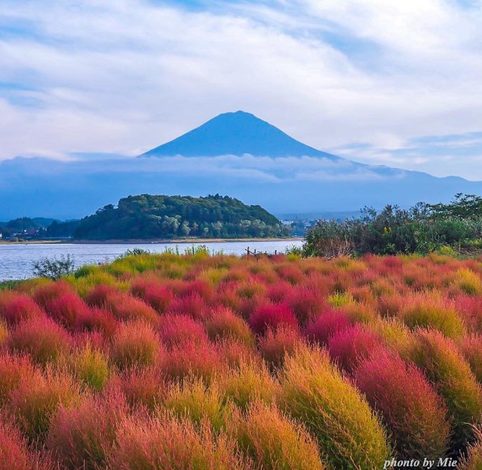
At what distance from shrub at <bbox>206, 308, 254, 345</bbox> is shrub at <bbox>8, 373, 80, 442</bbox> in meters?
2.54

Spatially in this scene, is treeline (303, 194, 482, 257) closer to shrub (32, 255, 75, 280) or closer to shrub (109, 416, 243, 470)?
shrub (32, 255, 75, 280)

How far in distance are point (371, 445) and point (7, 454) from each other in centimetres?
203

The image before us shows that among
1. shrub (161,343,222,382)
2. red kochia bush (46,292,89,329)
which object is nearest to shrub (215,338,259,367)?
shrub (161,343,222,382)

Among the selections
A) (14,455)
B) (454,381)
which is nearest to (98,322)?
(454,381)

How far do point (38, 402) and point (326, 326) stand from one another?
348 centimetres

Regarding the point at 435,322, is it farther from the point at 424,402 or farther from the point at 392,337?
the point at 424,402

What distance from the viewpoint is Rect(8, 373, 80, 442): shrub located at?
426cm

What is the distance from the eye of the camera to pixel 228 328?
725 cm

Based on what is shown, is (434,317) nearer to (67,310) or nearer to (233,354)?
(233,354)

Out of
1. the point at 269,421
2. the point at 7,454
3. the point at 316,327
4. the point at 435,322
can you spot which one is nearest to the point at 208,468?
the point at 269,421

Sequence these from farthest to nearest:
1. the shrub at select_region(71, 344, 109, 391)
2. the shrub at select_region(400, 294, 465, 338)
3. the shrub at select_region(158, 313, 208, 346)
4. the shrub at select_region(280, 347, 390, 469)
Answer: the shrub at select_region(400, 294, 465, 338)
the shrub at select_region(158, 313, 208, 346)
the shrub at select_region(71, 344, 109, 391)
the shrub at select_region(280, 347, 390, 469)

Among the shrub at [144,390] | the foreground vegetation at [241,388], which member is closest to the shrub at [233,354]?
the foreground vegetation at [241,388]

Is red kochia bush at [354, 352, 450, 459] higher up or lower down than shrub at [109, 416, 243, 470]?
lower down

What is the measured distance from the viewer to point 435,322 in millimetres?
7168
